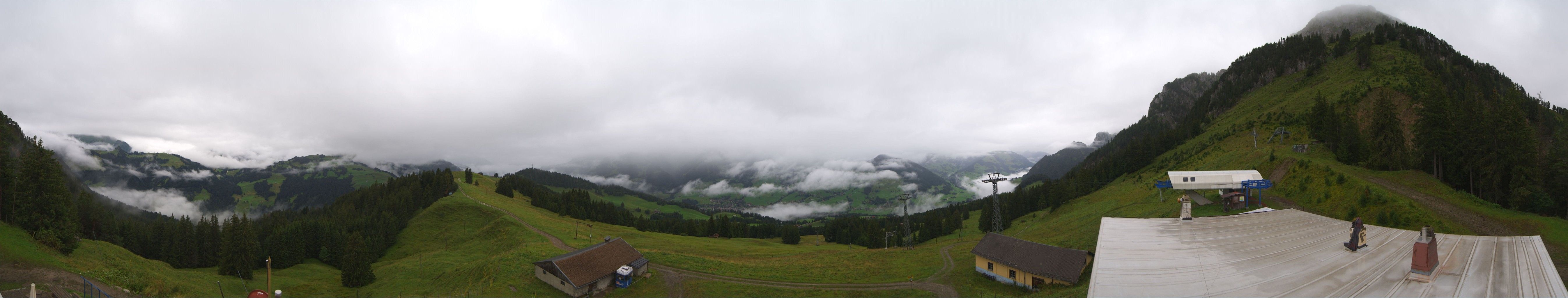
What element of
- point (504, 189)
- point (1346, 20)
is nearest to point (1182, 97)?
point (1346, 20)

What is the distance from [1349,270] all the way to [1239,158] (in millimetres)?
52244

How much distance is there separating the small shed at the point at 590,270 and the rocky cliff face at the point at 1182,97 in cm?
19769

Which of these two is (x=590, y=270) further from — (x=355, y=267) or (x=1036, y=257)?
(x=1036, y=257)

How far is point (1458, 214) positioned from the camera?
33.4m

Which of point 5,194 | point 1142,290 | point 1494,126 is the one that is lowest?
point 1142,290

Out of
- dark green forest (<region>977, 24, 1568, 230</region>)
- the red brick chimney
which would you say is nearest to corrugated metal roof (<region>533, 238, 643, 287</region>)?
the red brick chimney

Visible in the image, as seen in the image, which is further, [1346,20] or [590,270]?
[1346,20]

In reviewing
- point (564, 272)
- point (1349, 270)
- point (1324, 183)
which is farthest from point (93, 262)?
point (1324, 183)

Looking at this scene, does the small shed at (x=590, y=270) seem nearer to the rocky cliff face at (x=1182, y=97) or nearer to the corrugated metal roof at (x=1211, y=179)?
the corrugated metal roof at (x=1211, y=179)

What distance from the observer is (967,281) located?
1901 inches

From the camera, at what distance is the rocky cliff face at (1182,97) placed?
593ft

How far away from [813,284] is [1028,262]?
799 inches

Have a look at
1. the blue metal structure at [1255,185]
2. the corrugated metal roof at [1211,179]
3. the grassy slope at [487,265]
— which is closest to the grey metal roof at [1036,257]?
the grassy slope at [487,265]

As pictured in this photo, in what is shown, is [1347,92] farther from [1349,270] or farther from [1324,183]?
[1349,270]
